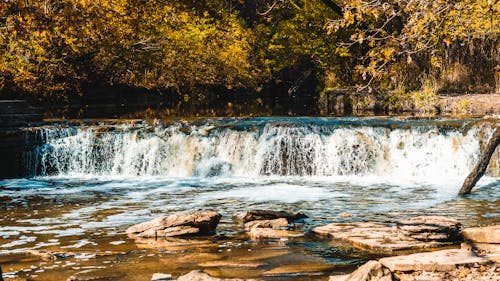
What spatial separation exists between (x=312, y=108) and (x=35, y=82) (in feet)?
39.0

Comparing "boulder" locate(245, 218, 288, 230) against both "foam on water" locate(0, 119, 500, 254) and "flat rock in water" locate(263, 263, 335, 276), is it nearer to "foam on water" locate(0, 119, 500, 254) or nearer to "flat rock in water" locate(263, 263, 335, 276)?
"foam on water" locate(0, 119, 500, 254)

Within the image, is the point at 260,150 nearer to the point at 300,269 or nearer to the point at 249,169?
the point at 249,169

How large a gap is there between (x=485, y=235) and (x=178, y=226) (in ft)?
13.9

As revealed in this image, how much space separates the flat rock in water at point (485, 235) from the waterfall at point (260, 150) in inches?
369

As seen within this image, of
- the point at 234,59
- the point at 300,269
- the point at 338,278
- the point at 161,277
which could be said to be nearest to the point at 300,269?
the point at 300,269

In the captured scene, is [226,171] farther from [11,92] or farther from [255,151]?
[11,92]

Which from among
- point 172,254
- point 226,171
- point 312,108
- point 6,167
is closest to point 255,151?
point 226,171

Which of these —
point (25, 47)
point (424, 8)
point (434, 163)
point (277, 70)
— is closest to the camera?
point (424, 8)

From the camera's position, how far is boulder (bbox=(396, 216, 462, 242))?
29.6 feet

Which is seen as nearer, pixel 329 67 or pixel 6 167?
pixel 6 167

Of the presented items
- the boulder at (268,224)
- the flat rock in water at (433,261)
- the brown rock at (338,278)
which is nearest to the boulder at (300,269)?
the brown rock at (338,278)

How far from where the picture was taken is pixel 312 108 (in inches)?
1238

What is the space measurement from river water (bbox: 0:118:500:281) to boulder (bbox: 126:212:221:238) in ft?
1.00

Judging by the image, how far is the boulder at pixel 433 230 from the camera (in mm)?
9031
